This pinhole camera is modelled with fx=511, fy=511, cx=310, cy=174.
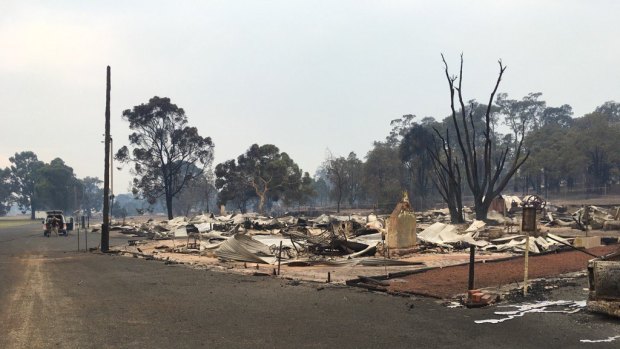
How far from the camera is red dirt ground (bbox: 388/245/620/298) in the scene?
12.5 meters

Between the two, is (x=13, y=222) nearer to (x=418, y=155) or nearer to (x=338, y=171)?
(x=338, y=171)

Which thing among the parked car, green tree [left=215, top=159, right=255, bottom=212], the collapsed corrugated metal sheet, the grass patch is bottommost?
the grass patch

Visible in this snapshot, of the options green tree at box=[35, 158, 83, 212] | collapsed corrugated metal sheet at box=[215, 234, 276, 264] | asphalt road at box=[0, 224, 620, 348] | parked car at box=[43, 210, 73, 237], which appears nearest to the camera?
asphalt road at box=[0, 224, 620, 348]

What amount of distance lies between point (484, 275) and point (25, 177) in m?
151

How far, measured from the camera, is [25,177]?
5527 inches

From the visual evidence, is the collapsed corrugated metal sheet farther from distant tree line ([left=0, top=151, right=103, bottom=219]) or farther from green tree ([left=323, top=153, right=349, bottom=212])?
distant tree line ([left=0, top=151, right=103, bottom=219])

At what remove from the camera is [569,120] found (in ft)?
406

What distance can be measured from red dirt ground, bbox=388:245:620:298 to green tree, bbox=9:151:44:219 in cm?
13621

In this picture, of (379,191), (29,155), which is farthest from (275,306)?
(29,155)

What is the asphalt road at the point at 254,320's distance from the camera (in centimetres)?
772

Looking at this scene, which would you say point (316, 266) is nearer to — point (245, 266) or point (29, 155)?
point (245, 266)

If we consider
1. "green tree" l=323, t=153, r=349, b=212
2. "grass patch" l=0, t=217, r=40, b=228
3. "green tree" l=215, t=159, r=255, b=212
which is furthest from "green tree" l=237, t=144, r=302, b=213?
"grass patch" l=0, t=217, r=40, b=228

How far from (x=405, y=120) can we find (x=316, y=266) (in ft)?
298

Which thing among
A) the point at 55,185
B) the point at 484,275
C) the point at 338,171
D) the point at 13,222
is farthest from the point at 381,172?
the point at 55,185
